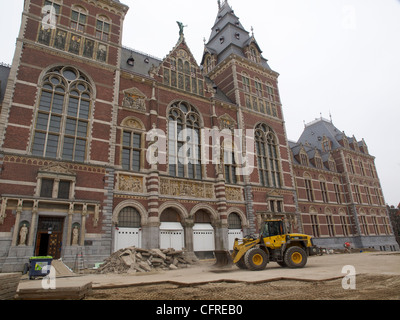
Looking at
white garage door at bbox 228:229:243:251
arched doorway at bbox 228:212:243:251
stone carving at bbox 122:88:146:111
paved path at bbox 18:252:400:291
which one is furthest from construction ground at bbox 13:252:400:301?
stone carving at bbox 122:88:146:111

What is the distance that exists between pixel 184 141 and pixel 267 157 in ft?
33.3

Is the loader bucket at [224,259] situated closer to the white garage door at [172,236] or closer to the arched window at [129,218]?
the white garage door at [172,236]

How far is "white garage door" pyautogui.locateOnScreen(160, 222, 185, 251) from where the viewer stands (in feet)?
66.0

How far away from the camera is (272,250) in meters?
14.1

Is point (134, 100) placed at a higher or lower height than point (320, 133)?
lower

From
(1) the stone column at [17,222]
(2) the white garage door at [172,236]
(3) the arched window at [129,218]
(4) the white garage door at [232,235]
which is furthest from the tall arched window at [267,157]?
(1) the stone column at [17,222]

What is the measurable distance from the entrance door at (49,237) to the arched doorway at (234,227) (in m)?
13.5

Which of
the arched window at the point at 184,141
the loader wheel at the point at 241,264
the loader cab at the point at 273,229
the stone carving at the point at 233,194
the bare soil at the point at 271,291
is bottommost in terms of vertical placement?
the bare soil at the point at 271,291

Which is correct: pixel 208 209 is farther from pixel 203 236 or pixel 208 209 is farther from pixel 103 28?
pixel 103 28

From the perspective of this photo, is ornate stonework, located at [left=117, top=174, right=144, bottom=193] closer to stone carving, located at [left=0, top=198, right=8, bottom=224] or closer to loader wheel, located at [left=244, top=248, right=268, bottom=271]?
stone carving, located at [left=0, top=198, right=8, bottom=224]

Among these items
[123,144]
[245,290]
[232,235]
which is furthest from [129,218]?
[245,290]

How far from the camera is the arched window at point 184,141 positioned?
888 inches

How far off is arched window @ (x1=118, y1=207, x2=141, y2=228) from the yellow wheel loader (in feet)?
23.7

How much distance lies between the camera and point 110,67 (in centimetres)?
2106
